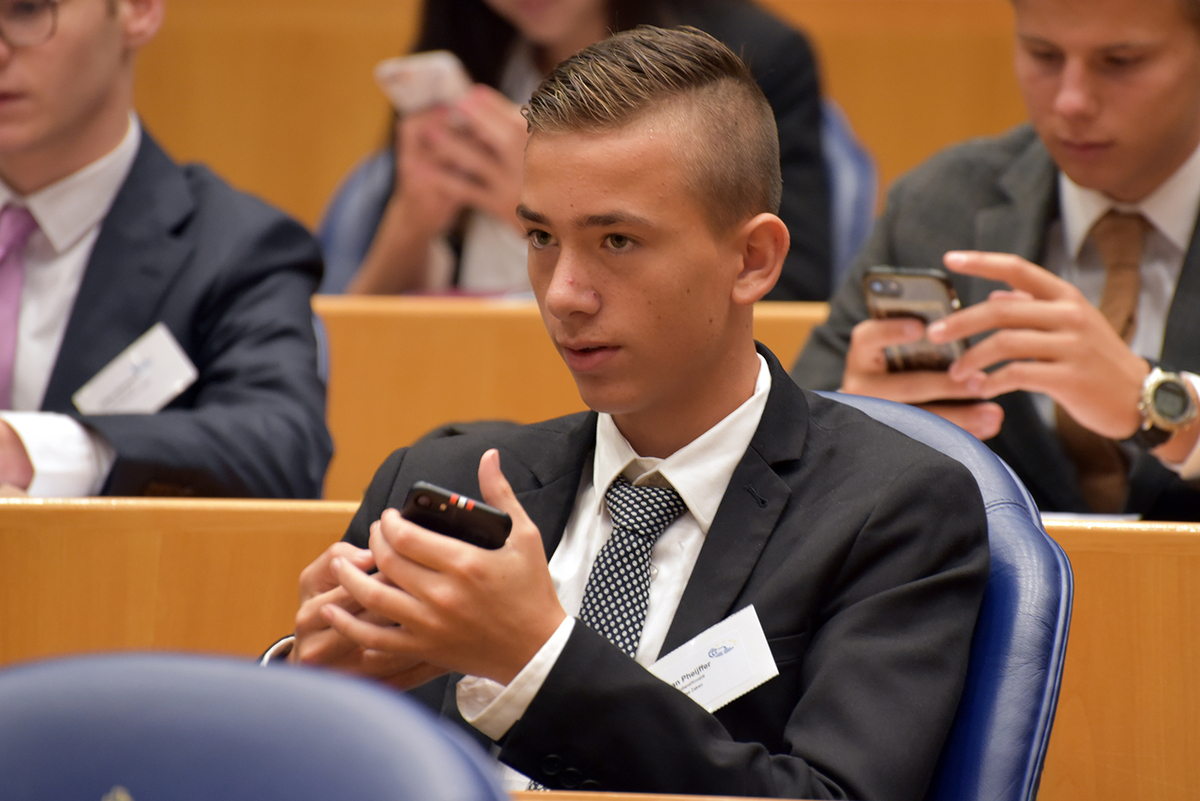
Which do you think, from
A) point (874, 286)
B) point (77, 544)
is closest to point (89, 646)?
point (77, 544)

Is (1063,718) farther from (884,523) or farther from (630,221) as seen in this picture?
(630,221)

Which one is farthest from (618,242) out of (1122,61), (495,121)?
(495,121)

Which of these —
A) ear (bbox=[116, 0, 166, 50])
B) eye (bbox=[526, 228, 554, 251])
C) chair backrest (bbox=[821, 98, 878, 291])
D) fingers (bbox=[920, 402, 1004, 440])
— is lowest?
chair backrest (bbox=[821, 98, 878, 291])

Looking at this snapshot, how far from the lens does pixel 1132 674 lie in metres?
1.48

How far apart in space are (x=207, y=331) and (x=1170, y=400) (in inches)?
60.2

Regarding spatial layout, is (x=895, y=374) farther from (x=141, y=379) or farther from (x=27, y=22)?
(x=27, y=22)

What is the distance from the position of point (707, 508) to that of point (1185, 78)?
119cm

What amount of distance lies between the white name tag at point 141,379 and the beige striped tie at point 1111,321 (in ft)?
4.70

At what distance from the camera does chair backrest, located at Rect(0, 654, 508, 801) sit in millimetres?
609

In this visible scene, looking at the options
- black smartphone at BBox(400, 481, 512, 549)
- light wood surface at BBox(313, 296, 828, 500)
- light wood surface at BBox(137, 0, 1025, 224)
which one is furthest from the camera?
light wood surface at BBox(137, 0, 1025, 224)

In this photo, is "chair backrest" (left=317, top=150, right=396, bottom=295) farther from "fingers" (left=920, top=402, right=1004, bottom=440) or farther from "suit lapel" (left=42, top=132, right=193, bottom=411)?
"fingers" (left=920, top=402, right=1004, bottom=440)

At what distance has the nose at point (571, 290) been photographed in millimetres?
1240

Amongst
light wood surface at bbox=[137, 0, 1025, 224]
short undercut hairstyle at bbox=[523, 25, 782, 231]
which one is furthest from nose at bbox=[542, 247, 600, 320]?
light wood surface at bbox=[137, 0, 1025, 224]

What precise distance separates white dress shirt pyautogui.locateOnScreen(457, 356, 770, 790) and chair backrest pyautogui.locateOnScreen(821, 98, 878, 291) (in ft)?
5.91
